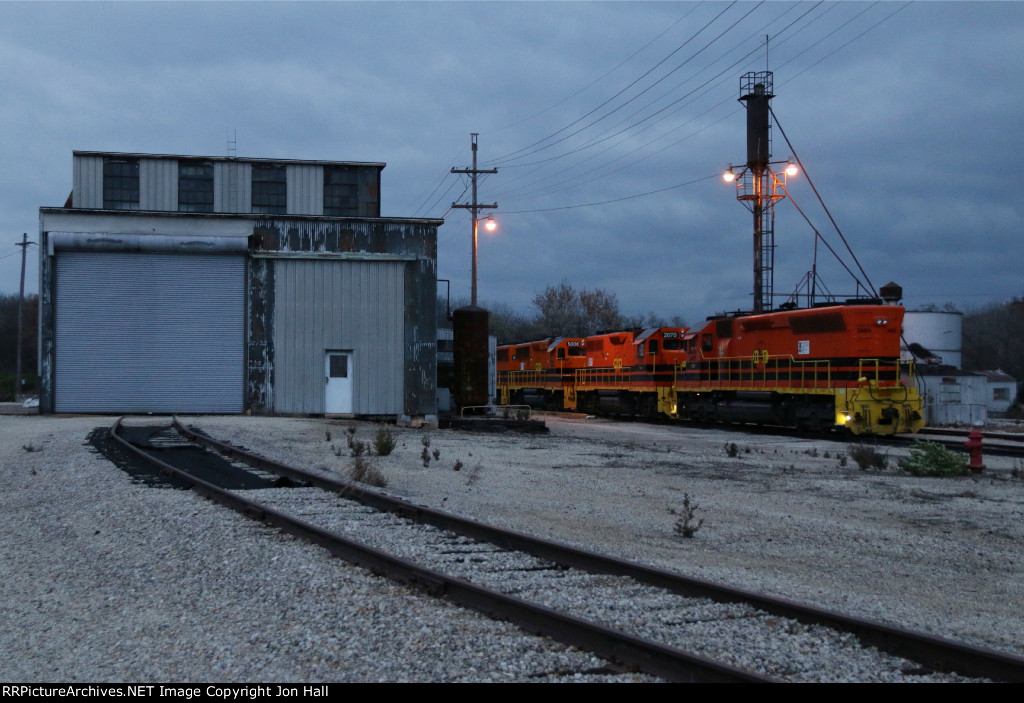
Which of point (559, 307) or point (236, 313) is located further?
point (559, 307)

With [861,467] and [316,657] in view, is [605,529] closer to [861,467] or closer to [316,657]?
[316,657]

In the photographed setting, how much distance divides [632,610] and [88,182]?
2909cm

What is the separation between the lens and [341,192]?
31547 mm

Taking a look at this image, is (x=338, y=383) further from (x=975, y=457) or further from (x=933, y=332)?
(x=933, y=332)

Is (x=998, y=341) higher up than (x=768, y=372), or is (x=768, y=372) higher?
(x=998, y=341)

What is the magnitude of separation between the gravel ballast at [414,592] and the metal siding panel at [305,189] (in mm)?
16861

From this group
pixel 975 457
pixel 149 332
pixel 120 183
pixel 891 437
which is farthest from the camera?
pixel 120 183

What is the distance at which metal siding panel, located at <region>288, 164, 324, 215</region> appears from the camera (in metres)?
30.8

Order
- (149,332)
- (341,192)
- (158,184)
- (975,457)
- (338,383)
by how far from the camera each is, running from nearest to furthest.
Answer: (975,457) < (149,332) < (338,383) < (158,184) < (341,192)

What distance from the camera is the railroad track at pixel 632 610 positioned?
15.0 ft

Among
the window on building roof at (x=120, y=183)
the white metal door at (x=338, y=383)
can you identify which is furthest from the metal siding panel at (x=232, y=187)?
the white metal door at (x=338, y=383)

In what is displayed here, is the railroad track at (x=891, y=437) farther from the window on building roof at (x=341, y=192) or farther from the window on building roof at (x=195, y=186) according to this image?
the window on building roof at (x=195, y=186)

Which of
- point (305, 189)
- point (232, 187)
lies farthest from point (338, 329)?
point (232, 187)

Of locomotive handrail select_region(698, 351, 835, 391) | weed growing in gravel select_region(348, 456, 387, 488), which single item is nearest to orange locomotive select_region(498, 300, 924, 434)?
locomotive handrail select_region(698, 351, 835, 391)
